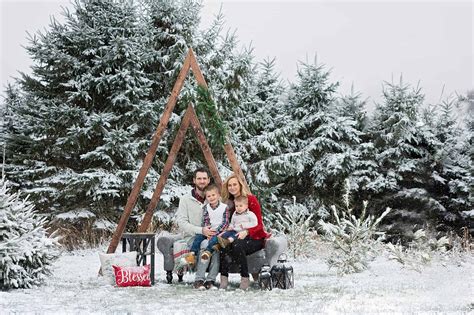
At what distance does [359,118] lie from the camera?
46.9 feet

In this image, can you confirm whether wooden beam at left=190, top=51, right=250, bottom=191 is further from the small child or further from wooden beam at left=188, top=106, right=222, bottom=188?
the small child

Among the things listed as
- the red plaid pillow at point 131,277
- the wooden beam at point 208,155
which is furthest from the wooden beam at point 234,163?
the red plaid pillow at point 131,277

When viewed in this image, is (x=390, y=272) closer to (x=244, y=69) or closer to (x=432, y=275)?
(x=432, y=275)

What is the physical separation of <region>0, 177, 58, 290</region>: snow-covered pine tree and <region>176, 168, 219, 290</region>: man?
54.8 inches

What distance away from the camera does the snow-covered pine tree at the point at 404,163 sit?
43.5 feet

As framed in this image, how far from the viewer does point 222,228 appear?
535 cm

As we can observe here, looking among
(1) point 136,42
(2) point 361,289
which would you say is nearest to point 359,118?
(1) point 136,42

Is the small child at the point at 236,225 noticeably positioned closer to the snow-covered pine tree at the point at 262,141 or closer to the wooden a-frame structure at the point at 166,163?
the wooden a-frame structure at the point at 166,163

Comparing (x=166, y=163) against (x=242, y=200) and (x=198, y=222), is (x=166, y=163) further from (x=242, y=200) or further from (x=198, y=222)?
(x=242, y=200)

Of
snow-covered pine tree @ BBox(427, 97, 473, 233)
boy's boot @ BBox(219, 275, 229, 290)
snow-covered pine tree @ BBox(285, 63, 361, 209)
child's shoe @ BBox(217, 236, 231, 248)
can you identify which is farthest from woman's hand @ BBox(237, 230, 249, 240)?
snow-covered pine tree @ BBox(427, 97, 473, 233)

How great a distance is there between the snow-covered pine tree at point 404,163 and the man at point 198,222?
8.28 metres

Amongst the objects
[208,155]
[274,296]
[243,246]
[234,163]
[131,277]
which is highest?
[208,155]

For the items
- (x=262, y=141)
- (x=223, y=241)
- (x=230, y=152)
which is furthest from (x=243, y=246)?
(x=262, y=141)

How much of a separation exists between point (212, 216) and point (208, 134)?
6.24 meters
